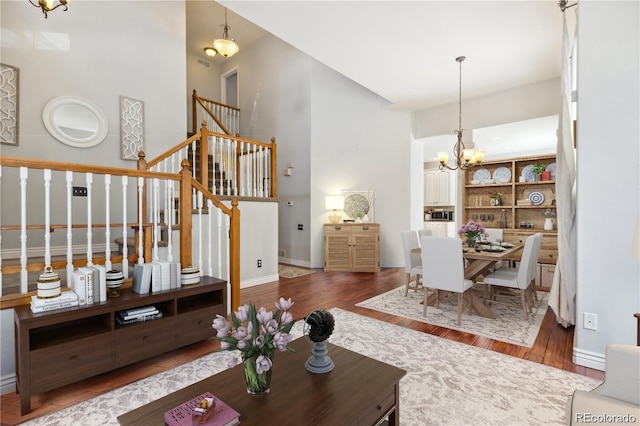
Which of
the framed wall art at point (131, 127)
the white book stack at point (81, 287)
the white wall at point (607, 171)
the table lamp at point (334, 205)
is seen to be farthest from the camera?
the table lamp at point (334, 205)

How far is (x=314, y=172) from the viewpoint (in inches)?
259

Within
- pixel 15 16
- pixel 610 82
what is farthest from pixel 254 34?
pixel 610 82

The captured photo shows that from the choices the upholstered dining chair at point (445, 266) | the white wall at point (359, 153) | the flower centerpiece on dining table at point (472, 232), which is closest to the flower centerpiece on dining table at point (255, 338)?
the upholstered dining chair at point (445, 266)

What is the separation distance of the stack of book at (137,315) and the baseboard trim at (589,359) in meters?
3.38

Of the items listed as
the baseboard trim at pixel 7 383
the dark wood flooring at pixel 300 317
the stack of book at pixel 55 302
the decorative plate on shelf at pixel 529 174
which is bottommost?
the dark wood flooring at pixel 300 317

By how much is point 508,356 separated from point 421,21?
3.44 meters

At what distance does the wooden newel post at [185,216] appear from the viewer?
299 centimetres

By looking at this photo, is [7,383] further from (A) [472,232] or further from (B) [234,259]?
(A) [472,232]

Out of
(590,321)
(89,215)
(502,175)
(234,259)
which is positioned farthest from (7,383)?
(502,175)

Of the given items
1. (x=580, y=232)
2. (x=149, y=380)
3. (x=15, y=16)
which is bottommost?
(x=149, y=380)

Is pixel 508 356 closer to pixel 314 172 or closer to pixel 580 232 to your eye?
pixel 580 232

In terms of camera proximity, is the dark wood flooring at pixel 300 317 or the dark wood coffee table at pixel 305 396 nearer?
the dark wood coffee table at pixel 305 396

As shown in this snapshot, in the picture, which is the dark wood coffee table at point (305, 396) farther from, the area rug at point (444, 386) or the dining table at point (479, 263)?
the dining table at point (479, 263)

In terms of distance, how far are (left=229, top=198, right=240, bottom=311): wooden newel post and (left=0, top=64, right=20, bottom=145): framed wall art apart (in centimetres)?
328
